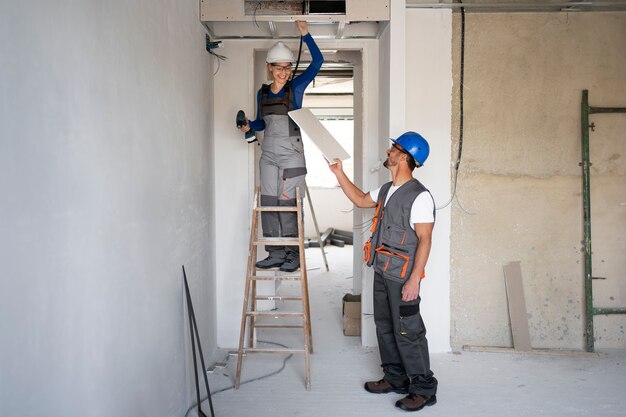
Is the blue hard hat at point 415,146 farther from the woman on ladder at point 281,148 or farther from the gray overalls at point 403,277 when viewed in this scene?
the woman on ladder at point 281,148

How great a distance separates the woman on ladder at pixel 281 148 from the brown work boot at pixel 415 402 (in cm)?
111

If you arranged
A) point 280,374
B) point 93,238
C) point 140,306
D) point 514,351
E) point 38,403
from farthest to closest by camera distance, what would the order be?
point 514,351 < point 280,374 < point 140,306 < point 93,238 < point 38,403

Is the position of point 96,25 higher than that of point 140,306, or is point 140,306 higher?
point 96,25

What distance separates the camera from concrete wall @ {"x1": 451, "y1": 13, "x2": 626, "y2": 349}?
3.90 m

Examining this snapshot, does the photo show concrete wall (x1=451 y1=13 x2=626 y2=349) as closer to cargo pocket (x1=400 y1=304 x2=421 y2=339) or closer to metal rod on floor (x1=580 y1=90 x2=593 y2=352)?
metal rod on floor (x1=580 y1=90 x2=593 y2=352)

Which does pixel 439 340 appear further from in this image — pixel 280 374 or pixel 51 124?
pixel 51 124

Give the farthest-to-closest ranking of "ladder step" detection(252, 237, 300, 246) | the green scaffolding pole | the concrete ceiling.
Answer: the green scaffolding pole < the concrete ceiling < "ladder step" detection(252, 237, 300, 246)

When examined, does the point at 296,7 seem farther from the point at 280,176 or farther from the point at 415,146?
the point at 415,146

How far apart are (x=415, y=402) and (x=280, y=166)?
1739 mm

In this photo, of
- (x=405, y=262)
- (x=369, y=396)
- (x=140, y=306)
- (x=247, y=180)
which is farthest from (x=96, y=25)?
(x=369, y=396)

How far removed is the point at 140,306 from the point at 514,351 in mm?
2832

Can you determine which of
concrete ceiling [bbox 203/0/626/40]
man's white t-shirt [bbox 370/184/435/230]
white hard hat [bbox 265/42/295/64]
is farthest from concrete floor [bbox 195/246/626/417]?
concrete ceiling [bbox 203/0/626/40]

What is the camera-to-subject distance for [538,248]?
3.98 m

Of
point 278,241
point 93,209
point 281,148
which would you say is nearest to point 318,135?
point 281,148
